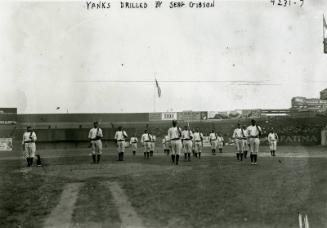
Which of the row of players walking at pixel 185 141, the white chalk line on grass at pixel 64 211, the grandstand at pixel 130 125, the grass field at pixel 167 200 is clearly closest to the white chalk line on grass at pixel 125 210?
the grass field at pixel 167 200

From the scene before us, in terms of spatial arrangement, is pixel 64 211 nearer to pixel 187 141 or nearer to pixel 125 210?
pixel 125 210

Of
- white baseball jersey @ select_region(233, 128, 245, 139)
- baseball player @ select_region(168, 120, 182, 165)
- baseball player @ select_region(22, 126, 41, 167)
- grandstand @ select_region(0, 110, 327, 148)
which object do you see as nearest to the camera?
baseball player @ select_region(168, 120, 182, 165)

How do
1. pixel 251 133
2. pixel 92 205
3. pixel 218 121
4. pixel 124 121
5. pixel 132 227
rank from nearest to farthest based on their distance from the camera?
1. pixel 132 227
2. pixel 92 205
3. pixel 251 133
4. pixel 218 121
5. pixel 124 121

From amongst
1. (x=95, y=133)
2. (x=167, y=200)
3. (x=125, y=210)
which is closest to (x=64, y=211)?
(x=125, y=210)

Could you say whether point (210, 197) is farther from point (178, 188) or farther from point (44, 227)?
point (44, 227)

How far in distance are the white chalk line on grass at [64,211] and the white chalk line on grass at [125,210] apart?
3.19ft

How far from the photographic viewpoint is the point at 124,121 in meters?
53.2

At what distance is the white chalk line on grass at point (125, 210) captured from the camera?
8267 millimetres

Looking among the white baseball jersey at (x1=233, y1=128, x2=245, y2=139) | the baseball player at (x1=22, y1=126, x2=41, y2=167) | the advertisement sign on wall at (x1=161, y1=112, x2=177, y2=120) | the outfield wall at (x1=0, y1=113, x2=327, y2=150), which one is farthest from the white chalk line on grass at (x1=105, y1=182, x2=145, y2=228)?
the advertisement sign on wall at (x1=161, y1=112, x2=177, y2=120)

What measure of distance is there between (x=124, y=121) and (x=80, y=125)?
8.52 m

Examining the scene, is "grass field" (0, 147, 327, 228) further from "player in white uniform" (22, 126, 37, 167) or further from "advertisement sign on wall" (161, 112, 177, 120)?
"advertisement sign on wall" (161, 112, 177, 120)

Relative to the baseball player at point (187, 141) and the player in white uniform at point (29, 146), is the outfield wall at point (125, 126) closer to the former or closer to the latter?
the player in white uniform at point (29, 146)

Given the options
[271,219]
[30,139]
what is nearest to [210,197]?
[271,219]

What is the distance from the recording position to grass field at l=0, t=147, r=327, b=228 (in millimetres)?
8398
